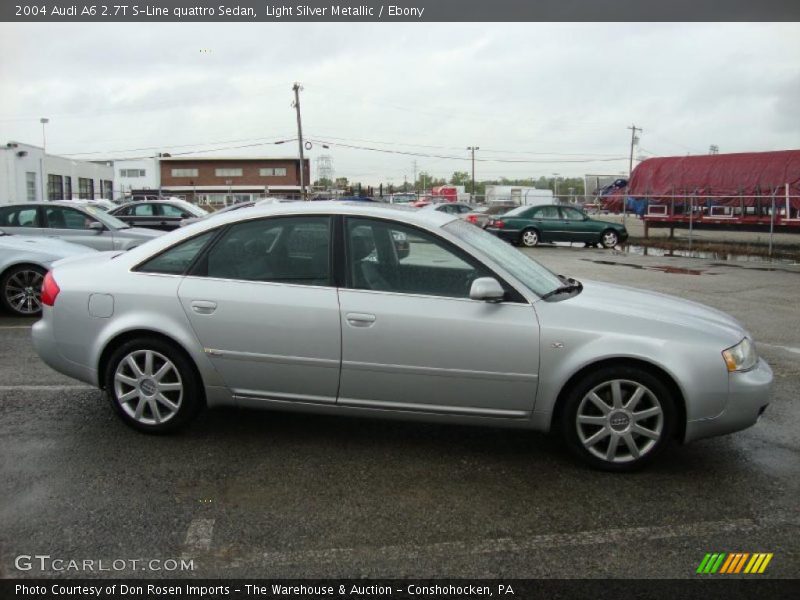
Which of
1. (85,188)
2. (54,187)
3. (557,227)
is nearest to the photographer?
(557,227)

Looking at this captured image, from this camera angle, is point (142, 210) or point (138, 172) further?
point (138, 172)

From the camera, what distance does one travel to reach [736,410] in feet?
12.5

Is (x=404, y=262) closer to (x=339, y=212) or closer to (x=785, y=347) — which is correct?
(x=339, y=212)

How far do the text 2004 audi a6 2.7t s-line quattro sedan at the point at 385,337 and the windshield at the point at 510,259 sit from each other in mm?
29

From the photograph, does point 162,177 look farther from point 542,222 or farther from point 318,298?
point 318,298

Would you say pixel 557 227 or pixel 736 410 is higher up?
pixel 557 227

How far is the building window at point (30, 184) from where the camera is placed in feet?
136

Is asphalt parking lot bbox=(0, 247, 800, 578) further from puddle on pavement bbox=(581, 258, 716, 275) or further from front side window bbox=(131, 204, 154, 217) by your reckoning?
front side window bbox=(131, 204, 154, 217)

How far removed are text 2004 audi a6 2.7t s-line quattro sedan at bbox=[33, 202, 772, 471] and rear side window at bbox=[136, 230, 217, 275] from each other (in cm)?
1

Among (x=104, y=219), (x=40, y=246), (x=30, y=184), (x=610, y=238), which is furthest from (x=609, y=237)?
(x=30, y=184)

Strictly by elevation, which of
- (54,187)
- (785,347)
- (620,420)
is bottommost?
(785,347)

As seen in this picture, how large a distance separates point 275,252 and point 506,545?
7.21ft

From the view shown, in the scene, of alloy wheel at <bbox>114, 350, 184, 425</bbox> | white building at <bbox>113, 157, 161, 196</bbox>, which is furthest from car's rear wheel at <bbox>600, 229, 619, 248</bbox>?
white building at <bbox>113, 157, 161, 196</bbox>

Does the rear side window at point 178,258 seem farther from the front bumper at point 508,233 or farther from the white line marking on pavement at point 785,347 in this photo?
the front bumper at point 508,233
